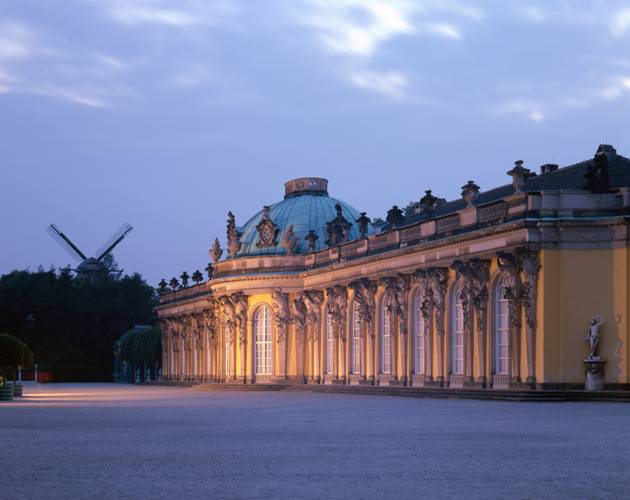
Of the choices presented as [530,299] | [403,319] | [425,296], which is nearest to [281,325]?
[403,319]

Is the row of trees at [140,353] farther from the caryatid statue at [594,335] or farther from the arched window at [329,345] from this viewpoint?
the caryatid statue at [594,335]

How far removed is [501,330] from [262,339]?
96.3ft

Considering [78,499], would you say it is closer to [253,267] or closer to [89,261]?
[253,267]

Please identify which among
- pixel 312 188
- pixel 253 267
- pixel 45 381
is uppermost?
pixel 312 188

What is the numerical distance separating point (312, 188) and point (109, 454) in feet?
207

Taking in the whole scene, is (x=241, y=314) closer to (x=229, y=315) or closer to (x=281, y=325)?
(x=229, y=315)

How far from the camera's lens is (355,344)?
64375mm

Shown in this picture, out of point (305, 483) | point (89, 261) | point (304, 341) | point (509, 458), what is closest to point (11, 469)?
point (305, 483)

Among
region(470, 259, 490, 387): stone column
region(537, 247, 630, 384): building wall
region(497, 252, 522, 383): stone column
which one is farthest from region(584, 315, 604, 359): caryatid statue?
region(470, 259, 490, 387): stone column

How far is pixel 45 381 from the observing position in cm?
10962

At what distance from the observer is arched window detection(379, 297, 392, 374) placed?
59.6 metres

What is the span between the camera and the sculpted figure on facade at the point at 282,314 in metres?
72.9

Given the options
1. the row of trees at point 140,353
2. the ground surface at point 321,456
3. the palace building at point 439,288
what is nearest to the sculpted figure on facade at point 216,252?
the palace building at point 439,288

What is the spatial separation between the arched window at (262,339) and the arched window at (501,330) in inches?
1111
